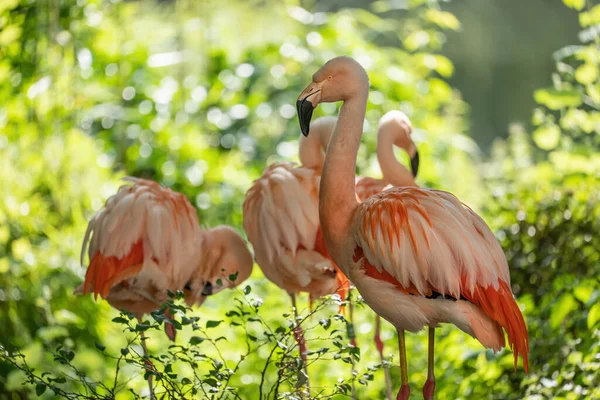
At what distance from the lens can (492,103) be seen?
8.23 meters

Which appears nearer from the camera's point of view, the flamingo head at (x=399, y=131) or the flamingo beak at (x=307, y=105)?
the flamingo beak at (x=307, y=105)

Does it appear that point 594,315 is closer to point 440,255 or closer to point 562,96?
point 440,255

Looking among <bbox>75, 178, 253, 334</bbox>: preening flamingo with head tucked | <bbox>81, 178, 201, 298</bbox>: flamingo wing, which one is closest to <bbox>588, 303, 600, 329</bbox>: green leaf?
<bbox>75, 178, 253, 334</bbox>: preening flamingo with head tucked

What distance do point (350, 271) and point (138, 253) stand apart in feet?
2.67

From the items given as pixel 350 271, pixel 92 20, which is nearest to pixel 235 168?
pixel 92 20

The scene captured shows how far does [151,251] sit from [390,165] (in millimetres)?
813

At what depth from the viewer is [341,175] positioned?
6.34ft

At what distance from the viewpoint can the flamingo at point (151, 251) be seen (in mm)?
2379

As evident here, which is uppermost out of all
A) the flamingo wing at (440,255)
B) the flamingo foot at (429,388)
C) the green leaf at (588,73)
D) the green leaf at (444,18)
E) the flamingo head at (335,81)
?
the green leaf at (444,18)

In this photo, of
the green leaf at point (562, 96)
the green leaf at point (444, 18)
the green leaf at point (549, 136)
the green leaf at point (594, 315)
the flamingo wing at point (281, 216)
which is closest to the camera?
the green leaf at point (594, 315)

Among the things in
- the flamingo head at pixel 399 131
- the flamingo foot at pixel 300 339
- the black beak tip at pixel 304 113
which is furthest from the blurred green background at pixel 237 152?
the black beak tip at pixel 304 113

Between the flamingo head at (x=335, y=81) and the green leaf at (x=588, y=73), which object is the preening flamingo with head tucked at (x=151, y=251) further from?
the green leaf at (x=588, y=73)

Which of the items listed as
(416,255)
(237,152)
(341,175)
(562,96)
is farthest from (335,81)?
(237,152)

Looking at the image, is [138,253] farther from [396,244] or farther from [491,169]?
[491,169]
